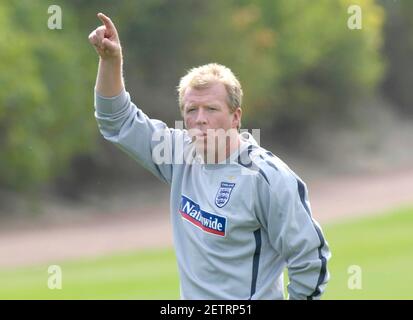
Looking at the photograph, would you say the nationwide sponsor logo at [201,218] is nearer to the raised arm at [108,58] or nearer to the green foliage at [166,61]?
the raised arm at [108,58]

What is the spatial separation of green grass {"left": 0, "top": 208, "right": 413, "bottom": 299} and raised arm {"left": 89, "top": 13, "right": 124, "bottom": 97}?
903cm

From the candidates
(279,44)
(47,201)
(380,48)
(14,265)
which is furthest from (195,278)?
(380,48)

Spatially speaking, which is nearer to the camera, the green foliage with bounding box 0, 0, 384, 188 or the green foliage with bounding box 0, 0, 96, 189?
the green foliage with bounding box 0, 0, 96, 189

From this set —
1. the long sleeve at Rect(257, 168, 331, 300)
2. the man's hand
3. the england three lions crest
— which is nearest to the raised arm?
the man's hand

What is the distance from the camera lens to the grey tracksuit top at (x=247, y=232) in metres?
4.51

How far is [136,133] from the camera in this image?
5047mm

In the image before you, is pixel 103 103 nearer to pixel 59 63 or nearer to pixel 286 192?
pixel 286 192

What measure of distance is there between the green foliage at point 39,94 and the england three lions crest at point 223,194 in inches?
907

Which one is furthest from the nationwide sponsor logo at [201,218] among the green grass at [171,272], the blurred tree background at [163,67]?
the blurred tree background at [163,67]

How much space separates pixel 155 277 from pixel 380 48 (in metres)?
38.8

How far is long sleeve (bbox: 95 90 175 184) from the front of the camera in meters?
5.00

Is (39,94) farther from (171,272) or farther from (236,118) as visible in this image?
(236,118)

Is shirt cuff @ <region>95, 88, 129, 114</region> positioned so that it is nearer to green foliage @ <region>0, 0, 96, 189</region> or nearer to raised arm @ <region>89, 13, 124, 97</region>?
raised arm @ <region>89, 13, 124, 97</region>

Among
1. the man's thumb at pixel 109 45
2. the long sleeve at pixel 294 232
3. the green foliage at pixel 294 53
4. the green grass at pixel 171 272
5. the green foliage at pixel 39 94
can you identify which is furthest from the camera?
the green foliage at pixel 294 53
